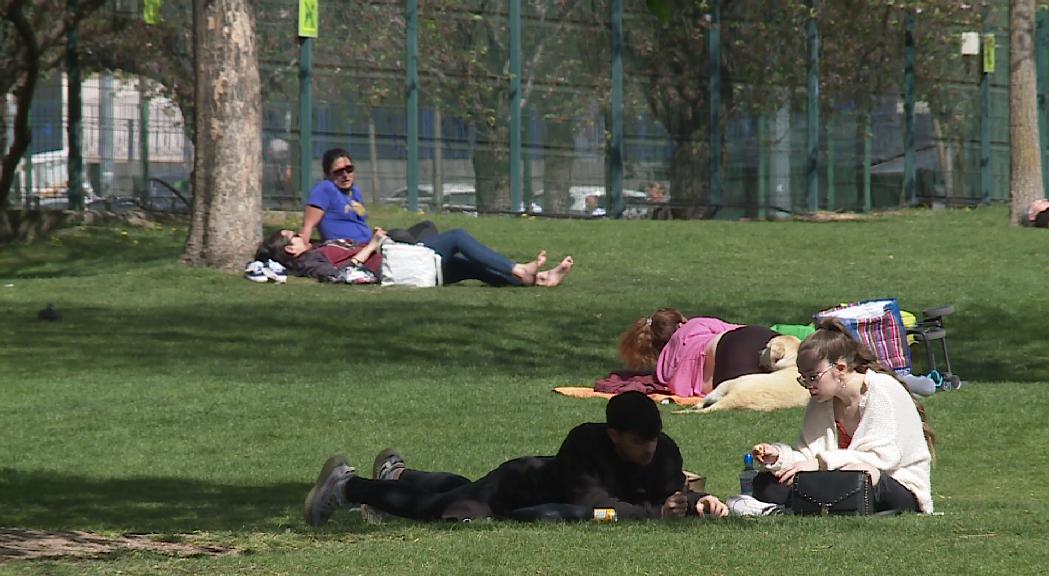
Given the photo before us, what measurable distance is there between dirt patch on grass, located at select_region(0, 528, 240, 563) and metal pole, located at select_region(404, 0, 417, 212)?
20.0 m

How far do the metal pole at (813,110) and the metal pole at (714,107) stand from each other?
1894 millimetres

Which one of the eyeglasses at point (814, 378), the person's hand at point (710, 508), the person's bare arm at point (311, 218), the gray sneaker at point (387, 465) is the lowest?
the person's hand at point (710, 508)

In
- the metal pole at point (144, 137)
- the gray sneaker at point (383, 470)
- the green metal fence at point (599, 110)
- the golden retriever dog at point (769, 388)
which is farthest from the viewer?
the green metal fence at point (599, 110)

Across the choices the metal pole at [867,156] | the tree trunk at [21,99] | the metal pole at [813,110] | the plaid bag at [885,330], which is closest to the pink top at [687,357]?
the plaid bag at [885,330]

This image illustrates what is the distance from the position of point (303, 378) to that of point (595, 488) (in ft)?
20.5

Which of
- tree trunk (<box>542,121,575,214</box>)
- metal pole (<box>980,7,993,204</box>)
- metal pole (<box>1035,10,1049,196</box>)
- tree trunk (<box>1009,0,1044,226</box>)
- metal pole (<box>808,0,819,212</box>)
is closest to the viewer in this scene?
tree trunk (<box>1009,0,1044,226</box>)

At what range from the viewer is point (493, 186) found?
93.8 ft

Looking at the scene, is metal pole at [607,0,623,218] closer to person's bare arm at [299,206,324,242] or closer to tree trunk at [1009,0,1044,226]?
tree trunk at [1009,0,1044,226]

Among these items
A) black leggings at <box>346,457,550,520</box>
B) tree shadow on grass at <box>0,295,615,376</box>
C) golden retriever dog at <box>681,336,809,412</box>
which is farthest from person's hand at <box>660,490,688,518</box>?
tree shadow on grass at <box>0,295,615,376</box>

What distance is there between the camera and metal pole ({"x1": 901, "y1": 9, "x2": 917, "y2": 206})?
111 ft

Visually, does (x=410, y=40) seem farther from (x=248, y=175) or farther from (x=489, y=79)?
(x=248, y=175)

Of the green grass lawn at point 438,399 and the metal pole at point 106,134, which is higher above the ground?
the metal pole at point 106,134

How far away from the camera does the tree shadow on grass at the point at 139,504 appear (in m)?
8.66

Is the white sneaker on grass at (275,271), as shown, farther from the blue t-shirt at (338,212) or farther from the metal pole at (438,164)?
the metal pole at (438,164)
